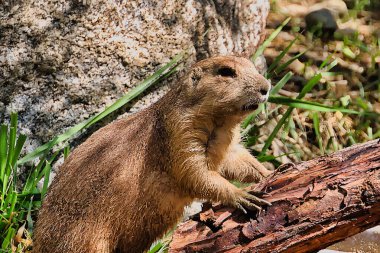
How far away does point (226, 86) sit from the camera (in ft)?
14.6

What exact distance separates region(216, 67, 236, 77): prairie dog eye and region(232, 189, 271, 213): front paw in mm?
758

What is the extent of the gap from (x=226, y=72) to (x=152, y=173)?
2.66 ft

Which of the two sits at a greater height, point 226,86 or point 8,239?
point 226,86

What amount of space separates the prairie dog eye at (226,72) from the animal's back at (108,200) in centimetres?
55

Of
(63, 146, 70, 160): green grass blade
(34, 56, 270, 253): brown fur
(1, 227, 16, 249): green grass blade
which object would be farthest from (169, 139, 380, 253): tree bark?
(63, 146, 70, 160): green grass blade

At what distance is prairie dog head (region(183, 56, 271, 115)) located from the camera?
4379 millimetres

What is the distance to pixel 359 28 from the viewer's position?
821 centimetres

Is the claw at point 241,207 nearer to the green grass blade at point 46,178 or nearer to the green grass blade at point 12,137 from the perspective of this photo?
the green grass blade at point 46,178

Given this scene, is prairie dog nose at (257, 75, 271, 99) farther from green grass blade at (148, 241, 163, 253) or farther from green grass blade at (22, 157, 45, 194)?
green grass blade at (22, 157, 45, 194)

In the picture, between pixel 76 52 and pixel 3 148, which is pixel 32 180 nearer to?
pixel 3 148

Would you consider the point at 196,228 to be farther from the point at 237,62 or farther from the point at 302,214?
the point at 237,62

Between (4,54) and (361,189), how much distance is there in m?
3.13

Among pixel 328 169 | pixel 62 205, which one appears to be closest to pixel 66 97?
pixel 62 205

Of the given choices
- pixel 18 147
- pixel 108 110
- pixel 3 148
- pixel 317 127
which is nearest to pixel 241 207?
pixel 108 110
